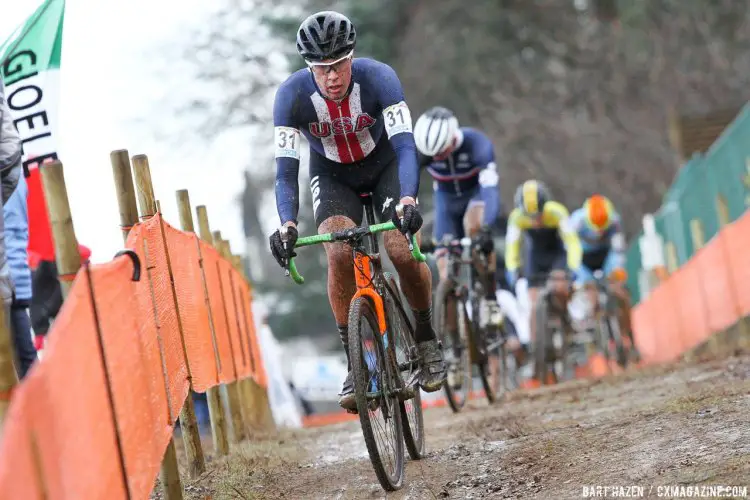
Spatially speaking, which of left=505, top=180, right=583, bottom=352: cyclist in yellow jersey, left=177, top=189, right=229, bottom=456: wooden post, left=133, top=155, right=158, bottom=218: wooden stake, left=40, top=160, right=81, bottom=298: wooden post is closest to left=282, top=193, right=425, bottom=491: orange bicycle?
left=133, top=155, right=158, bottom=218: wooden stake

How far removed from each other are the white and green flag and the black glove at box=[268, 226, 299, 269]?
2.76m

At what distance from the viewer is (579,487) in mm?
5617

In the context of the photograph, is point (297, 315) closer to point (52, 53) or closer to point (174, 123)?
point (174, 123)

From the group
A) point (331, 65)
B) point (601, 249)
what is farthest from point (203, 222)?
point (601, 249)

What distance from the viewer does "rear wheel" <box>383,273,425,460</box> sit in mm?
7148

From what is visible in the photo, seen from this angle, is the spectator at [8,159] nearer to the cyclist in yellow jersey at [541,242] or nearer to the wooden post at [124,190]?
the wooden post at [124,190]

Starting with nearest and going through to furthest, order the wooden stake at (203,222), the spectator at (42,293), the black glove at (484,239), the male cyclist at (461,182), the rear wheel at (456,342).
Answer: the wooden stake at (203,222) → the spectator at (42,293) → the rear wheel at (456,342) → the male cyclist at (461,182) → the black glove at (484,239)

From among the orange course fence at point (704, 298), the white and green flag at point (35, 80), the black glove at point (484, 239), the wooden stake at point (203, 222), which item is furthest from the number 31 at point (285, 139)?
the orange course fence at point (704, 298)

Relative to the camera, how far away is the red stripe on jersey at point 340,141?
7.32 meters

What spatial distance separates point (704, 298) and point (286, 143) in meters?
10.00

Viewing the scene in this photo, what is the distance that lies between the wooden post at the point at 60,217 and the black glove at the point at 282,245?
64.8 inches

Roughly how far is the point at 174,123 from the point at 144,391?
31.9 meters

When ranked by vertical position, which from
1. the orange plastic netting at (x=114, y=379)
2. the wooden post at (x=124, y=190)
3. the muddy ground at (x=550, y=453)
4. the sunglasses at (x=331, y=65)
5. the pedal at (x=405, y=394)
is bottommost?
the muddy ground at (x=550, y=453)

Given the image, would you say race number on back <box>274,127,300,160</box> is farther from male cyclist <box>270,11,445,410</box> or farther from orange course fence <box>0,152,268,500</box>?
orange course fence <box>0,152,268,500</box>
